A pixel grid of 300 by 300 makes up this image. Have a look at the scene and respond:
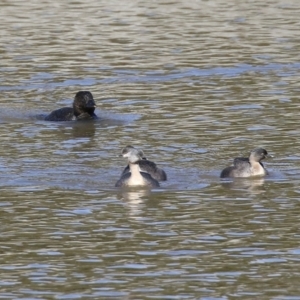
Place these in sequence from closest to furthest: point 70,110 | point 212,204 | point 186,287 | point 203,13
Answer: point 186,287, point 212,204, point 70,110, point 203,13

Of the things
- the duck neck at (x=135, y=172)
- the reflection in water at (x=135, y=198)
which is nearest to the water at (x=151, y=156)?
the reflection in water at (x=135, y=198)

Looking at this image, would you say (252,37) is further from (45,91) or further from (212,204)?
(212,204)

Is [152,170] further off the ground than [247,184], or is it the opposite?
[152,170]

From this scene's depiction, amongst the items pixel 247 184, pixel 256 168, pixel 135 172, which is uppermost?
pixel 135 172

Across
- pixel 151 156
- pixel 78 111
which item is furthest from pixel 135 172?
pixel 78 111

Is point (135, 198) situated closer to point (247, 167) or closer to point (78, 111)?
point (247, 167)

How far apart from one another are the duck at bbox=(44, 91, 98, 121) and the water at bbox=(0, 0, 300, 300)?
0.66 ft

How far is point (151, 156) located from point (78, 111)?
442 cm

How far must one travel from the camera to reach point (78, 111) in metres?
21.8

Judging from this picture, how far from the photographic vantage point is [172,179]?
16.0 meters

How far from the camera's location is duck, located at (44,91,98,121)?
2136 cm

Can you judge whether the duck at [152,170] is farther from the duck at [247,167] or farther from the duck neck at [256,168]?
the duck neck at [256,168]

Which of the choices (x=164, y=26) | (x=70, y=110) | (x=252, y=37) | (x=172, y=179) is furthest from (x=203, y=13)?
(x=172, y=179)

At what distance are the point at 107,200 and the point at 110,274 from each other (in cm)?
349
